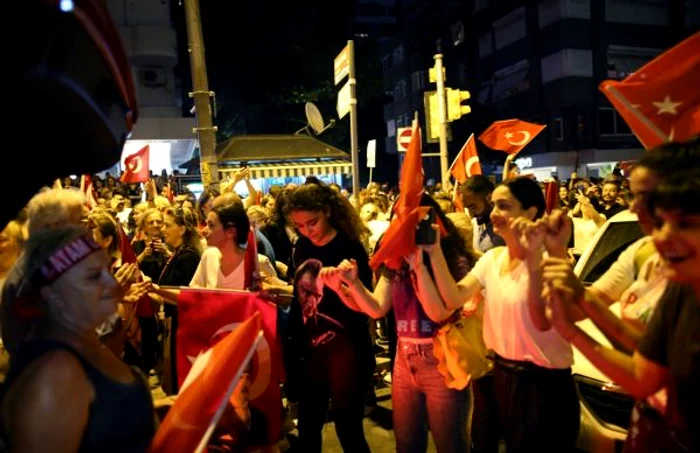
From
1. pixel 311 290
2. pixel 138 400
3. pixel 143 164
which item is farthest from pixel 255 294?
pixel 143 164

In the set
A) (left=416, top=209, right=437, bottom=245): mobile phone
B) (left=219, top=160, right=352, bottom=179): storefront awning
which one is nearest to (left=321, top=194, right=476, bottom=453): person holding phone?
(left=416, top=209, right=437, bottom=245): mobile phone

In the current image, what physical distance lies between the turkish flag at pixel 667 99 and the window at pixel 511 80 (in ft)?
126

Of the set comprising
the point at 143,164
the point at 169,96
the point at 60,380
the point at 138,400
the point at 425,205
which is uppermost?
the point at 169,96

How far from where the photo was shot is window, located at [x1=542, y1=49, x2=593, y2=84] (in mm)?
36438

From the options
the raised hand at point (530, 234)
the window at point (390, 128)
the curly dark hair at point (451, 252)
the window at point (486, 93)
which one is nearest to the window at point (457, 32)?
the window at point (486, 93)

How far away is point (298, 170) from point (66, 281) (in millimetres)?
15953

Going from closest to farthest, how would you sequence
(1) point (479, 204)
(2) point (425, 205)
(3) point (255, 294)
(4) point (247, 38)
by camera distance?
(2) point (425, 205) → (3) point (255, 294) → (1) point (479, 204) → (4) point (247, 38)

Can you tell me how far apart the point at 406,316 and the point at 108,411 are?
1.92 m

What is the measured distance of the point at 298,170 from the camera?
1812 cm

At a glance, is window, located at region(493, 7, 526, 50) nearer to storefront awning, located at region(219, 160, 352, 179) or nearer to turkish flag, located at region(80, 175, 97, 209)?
storefront awning, located at region(219, 160, 352, 179)

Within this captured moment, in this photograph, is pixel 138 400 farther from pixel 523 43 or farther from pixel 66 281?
pixel 523 43

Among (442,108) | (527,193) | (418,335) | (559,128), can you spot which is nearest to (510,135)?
(442,108)

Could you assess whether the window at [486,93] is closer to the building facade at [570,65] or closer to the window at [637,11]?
the building facade at [570,65]

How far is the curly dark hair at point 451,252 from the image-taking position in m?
3.71
